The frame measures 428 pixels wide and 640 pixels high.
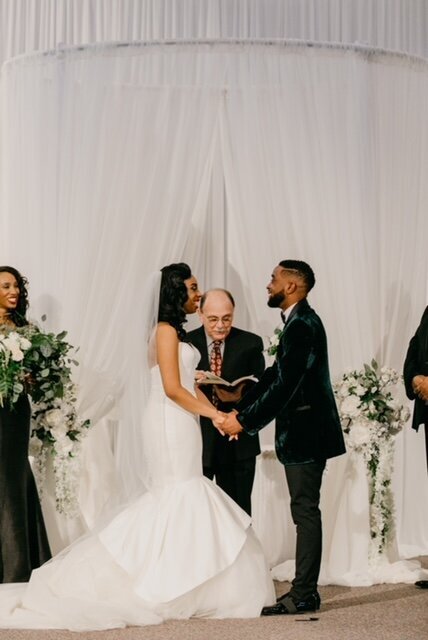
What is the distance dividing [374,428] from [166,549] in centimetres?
158

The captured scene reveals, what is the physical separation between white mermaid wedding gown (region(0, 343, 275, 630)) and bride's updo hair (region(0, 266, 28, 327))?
99 cm

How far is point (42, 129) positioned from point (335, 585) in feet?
9.26

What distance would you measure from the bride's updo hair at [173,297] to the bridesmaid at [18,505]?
2.99ft

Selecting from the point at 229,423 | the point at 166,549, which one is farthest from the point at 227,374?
the point at 166,549

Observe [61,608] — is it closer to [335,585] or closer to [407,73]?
[335,585]

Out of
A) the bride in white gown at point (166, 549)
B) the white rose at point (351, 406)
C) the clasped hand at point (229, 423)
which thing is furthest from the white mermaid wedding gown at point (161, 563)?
the white rose at point (351, 406)

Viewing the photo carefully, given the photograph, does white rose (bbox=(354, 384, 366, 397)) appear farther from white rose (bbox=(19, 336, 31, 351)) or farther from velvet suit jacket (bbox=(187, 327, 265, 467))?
white rose (bbox=(19, 336, 31, 351))

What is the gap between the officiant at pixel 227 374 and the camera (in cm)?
570

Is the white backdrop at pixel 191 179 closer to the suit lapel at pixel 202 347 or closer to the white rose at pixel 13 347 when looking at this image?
the suit lapel at pixel 202 347

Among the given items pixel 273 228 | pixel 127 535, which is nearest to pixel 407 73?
pixel 273 228

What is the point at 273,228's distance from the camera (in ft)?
20.1

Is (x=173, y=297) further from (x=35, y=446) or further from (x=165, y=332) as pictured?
(x=35, y=446)

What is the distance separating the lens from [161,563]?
487 cm

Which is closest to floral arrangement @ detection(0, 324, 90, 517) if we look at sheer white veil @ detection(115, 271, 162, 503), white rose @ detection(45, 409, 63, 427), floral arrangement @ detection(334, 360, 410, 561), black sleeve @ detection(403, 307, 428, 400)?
white rose @ detection(45, 409, 63, 427)
